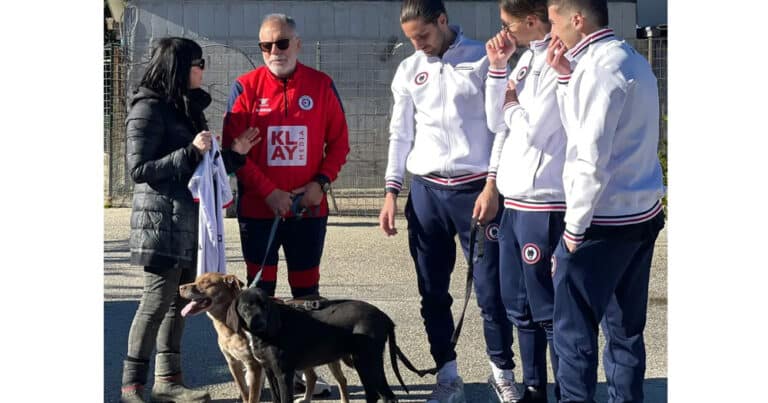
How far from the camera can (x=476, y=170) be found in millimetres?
4707

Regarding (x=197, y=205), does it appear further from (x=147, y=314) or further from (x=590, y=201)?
(x=590, y=201)

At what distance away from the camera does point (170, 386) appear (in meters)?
4.92

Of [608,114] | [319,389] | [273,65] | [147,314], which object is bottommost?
[319,389]

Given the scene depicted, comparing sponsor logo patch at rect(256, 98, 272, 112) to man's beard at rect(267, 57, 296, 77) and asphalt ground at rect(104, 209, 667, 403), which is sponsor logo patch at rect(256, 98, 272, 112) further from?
asphalt ground at rect(104, 209, 667, 403)

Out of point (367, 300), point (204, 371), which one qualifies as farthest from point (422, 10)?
point (367, 300)

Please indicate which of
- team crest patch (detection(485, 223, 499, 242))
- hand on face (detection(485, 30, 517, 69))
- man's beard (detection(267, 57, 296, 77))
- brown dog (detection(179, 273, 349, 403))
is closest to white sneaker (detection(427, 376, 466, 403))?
team crest patch (detection(485, 223, 499, 242))

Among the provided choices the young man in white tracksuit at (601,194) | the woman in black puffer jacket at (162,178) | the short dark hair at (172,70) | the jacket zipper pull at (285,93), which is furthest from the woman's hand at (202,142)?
the young man in white tracksuit at (601,194)

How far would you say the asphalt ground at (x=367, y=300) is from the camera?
5305mm

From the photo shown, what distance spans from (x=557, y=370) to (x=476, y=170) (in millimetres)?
961

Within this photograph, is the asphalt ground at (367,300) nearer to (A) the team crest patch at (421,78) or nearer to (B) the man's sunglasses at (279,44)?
(A) the team crest patch at (421,78)

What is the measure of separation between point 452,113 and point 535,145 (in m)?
0.62

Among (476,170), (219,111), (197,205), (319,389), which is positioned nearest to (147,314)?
(197,205)

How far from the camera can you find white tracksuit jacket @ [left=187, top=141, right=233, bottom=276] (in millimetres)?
4672

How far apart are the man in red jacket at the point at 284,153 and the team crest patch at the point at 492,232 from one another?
0.84m
